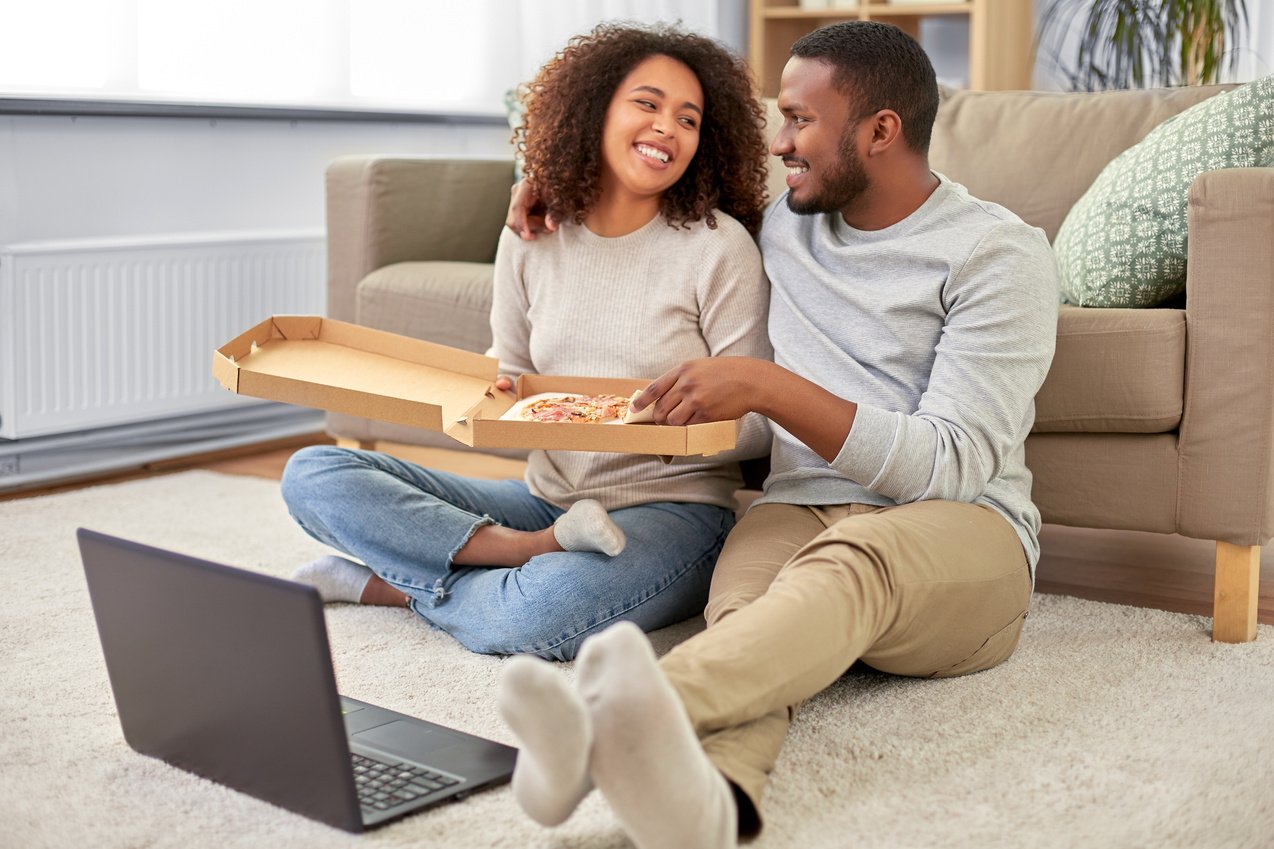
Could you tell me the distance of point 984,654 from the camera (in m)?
1.58

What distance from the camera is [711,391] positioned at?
4.76ft

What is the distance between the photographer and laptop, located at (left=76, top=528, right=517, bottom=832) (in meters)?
1.10

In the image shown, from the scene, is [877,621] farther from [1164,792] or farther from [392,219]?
[392,219]

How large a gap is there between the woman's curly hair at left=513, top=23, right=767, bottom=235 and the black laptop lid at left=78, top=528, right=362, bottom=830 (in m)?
0.80

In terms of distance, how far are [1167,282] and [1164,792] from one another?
31.9 inches

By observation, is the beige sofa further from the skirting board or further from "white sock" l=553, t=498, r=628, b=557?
the skirting board

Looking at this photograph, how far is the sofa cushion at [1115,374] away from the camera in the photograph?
5.82ft

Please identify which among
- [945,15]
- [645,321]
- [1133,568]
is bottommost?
[1133,568]

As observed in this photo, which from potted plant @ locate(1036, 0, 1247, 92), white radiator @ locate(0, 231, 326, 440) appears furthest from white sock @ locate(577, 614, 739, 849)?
potted plant @ locate(1036, 0, 1247, 92)

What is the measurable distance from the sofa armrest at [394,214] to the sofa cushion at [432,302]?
0.05m

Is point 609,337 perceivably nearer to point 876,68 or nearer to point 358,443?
point 876,68

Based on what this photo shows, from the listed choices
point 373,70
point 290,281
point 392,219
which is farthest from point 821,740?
point 373,70

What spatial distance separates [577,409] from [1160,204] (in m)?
0.87

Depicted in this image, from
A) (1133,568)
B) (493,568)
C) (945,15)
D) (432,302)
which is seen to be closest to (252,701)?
(493,568)
